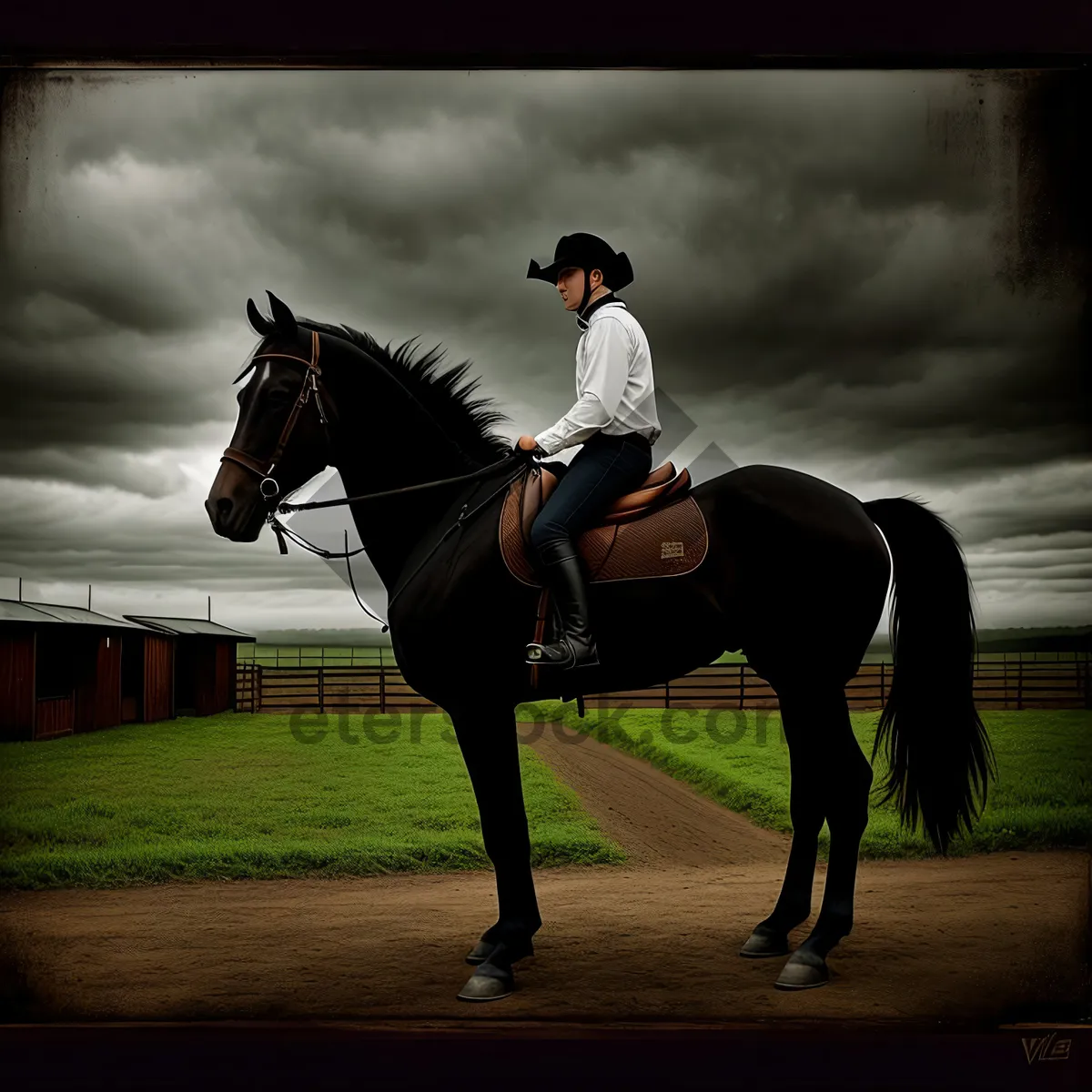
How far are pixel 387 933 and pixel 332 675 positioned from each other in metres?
7.89

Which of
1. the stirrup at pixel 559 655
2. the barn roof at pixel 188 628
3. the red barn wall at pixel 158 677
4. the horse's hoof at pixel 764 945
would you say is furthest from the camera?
the red barn wall at pixel 158 677

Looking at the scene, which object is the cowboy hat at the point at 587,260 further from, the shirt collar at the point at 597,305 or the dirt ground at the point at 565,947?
the dirt ground at the point at 565,947

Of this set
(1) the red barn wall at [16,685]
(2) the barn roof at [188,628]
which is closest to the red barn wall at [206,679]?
(2) the barn roof at [188,628]

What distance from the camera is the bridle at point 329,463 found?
4.36 m

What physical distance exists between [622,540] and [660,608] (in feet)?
1.36

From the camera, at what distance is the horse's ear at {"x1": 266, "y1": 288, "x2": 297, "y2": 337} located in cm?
449

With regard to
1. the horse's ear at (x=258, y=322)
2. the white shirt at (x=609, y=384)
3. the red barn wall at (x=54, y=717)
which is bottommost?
the red barn wall at (x=54, y=717)

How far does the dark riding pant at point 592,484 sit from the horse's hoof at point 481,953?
2.22 metres

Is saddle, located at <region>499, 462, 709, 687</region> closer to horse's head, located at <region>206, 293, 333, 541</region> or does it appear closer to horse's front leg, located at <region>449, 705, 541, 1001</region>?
horse's front leg, located at <region>449, 705, 541, 1001</region>

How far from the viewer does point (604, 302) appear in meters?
4.66

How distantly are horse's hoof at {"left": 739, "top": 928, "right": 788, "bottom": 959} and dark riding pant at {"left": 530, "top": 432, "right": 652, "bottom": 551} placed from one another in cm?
256

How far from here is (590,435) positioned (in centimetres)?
450

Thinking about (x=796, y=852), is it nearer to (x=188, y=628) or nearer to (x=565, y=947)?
(x=565, y=947)

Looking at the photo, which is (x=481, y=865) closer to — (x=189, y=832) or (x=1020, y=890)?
(x=189, y=832)
